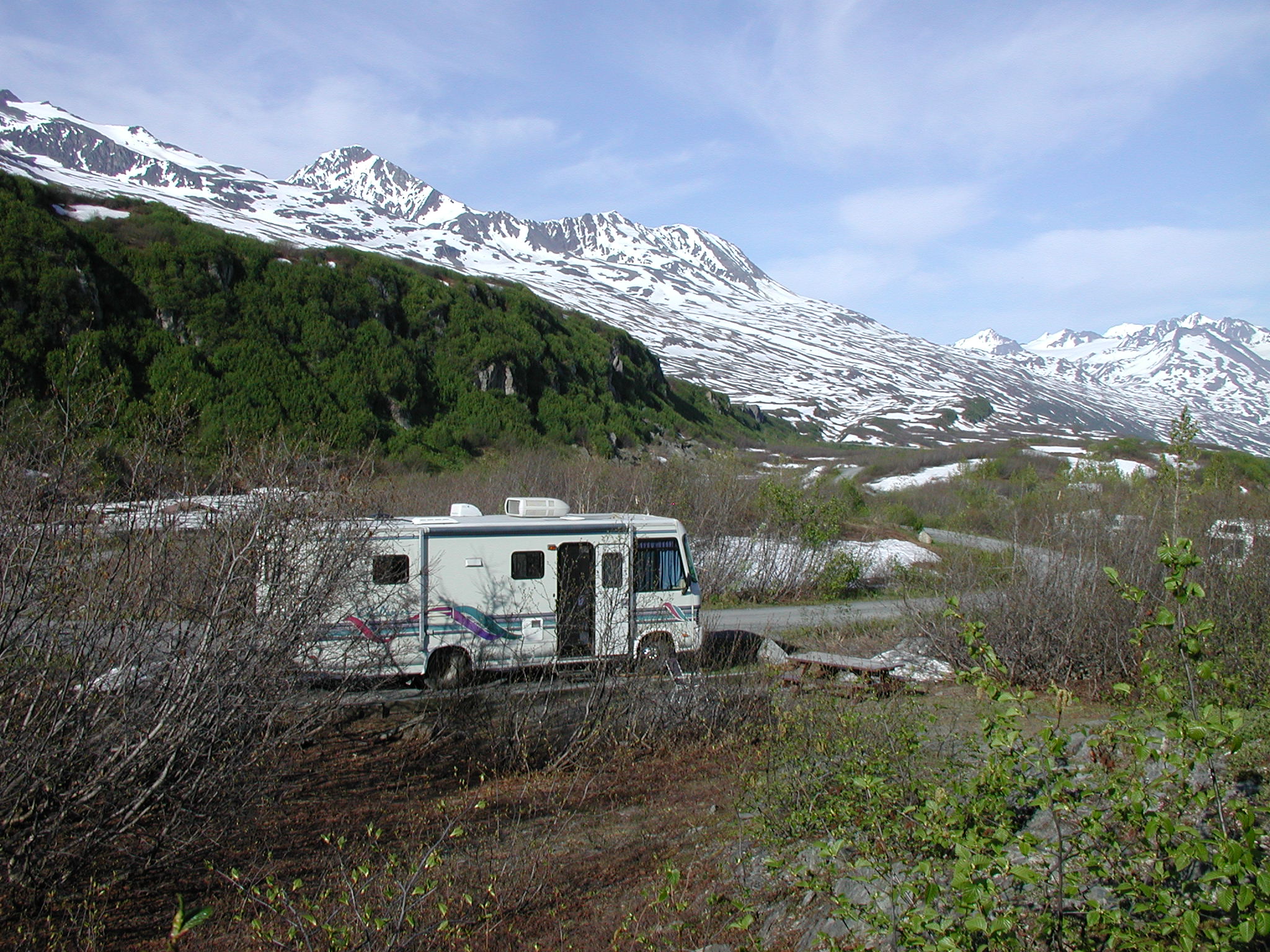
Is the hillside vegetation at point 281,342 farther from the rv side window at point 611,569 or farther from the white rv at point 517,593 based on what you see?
the rv side window at point 611,569

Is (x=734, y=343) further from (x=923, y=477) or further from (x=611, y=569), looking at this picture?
(x=611, y=569)

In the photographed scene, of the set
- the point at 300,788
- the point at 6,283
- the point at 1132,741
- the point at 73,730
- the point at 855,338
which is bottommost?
the point at 300,788

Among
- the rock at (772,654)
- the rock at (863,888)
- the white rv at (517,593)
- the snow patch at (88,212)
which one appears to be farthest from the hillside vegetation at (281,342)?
the rock at (863,888)

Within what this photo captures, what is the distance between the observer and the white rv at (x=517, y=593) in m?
10.5

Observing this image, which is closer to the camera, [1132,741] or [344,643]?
[1132,741]

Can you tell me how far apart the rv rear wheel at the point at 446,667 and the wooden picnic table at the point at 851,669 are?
4.20m

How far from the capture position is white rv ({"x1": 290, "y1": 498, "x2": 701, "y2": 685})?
10.5m

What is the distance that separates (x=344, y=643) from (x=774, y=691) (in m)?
4.94

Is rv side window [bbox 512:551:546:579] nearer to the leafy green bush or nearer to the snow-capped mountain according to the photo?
the leafy green bush

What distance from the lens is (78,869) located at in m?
4.96

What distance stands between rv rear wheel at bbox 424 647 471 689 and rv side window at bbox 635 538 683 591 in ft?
8.72

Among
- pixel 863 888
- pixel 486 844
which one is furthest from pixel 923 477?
pixel 863 888

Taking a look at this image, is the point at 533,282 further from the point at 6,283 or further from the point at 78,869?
the point at 78,869

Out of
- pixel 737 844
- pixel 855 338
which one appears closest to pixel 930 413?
pixel 855 338
